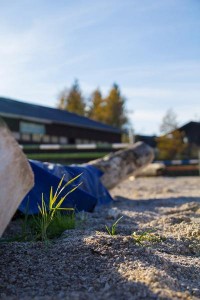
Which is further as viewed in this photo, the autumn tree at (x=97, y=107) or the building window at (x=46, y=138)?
the autumn tree at (x=97, y=107)

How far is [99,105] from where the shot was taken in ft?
127

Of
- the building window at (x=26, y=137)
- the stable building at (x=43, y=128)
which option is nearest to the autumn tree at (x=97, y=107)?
the stable building at (x=43, y=128)

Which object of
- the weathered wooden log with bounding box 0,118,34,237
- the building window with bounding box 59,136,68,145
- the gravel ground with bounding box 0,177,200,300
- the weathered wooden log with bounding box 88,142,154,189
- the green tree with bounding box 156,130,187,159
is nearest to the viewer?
the gravel ground with bounding box 0,177,200,300

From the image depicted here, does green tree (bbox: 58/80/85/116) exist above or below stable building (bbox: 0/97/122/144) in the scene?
above

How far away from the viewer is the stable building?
17031mm

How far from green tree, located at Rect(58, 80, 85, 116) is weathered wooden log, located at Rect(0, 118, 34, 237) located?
115ft

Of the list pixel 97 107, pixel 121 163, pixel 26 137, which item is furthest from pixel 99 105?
pixel 121 163

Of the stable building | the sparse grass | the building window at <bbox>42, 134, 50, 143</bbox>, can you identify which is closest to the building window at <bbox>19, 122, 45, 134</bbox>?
the stable building

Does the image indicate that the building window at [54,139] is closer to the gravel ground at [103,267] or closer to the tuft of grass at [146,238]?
the gravel ground at [103,267]

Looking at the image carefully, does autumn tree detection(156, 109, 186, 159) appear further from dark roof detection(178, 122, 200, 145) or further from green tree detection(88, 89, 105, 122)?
green tree detection(88, 89, 105, 122)

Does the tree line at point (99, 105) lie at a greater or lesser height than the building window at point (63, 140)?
greater

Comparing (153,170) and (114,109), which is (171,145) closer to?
(153,170)

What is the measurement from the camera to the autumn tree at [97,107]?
1476 inches

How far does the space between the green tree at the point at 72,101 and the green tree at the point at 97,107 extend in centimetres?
110
